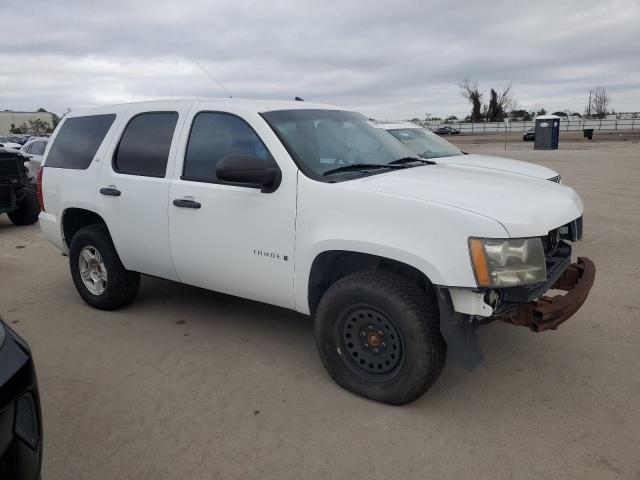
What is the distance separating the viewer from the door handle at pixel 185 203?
12.9ft

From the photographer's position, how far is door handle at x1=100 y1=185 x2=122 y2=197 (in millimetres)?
4519

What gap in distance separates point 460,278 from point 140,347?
8.66 feet

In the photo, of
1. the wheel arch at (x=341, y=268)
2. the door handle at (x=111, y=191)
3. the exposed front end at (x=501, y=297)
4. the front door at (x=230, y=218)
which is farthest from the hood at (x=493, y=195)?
the door handle at (x=111, y=191)

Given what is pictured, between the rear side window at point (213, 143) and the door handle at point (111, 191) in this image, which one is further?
the door handle at point (111, 191)

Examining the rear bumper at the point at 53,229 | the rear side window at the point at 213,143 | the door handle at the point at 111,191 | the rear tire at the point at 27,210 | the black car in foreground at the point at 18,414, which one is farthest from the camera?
the rear tire at the point at 27,210

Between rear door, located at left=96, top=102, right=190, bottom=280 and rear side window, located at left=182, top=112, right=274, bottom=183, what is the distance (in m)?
0.18

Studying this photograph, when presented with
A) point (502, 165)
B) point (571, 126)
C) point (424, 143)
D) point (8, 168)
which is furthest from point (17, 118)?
point (502, 165)

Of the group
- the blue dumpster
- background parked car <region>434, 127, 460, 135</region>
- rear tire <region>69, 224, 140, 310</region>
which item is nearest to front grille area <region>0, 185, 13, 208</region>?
rear tire <region>69, 224, 140, 310</region>

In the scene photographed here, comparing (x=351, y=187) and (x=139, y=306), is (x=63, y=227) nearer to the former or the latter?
(x=139, y=306)

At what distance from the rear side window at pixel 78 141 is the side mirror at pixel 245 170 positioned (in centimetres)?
204

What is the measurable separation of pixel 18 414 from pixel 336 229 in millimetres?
1890

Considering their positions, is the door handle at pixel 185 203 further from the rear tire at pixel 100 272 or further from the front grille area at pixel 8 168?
the front grille area at pixel 8 168

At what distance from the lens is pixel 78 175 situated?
4.89 m

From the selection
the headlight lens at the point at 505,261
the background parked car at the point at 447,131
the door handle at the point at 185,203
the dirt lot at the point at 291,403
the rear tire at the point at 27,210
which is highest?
the background parked car at the point at 447,131
